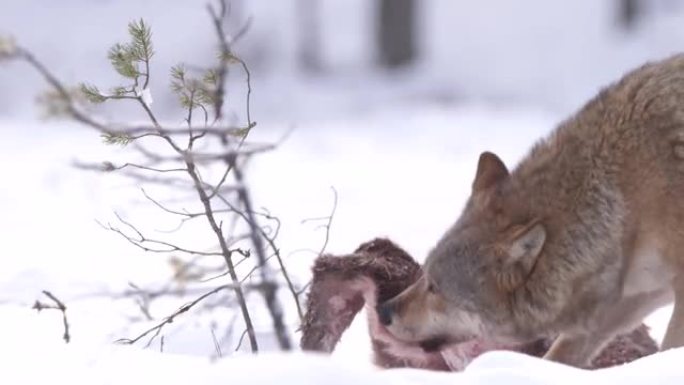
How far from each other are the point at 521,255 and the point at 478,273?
18 cm

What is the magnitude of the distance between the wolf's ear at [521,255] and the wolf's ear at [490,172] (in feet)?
1.14

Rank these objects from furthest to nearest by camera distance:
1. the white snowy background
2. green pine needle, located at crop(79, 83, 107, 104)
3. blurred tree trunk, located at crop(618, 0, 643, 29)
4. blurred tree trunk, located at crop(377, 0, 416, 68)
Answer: blurred tree trunk, located at crop(618, 0, 643, 29), blurred tree trunk, located at crop(377, 0, 416, 68), green pine needle, located at crop(79, 83, 107, 104), the white snowy background

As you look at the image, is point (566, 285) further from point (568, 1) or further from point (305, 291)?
point (568, 1)

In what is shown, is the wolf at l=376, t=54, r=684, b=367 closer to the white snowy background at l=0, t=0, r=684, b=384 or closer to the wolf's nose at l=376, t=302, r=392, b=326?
the wolf's nose at l=376, t=302, r=392, b=326

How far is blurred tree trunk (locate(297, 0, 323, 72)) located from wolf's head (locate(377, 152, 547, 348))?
90.2ft

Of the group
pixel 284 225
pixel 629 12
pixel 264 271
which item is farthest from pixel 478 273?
pixel 629 12

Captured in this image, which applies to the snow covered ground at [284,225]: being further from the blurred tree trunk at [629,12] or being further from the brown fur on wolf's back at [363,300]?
the blurred tree trunk at [629,12]

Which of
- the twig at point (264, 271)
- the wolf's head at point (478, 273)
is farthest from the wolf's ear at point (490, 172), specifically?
the twig at point (264, 271)

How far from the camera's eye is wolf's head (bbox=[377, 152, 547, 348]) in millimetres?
4875

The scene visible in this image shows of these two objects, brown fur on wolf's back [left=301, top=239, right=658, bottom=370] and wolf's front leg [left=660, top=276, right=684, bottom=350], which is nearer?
wolf's front leg [left=660, top=276, right=684, bottom=350]

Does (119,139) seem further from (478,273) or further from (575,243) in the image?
(575,243)

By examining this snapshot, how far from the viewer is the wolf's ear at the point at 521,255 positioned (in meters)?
4.82

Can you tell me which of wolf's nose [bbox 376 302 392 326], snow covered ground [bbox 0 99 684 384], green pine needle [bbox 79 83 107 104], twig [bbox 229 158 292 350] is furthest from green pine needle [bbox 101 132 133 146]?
wolf's nose [bbox 376 302 392 326]

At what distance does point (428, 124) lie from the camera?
74.7 ft
